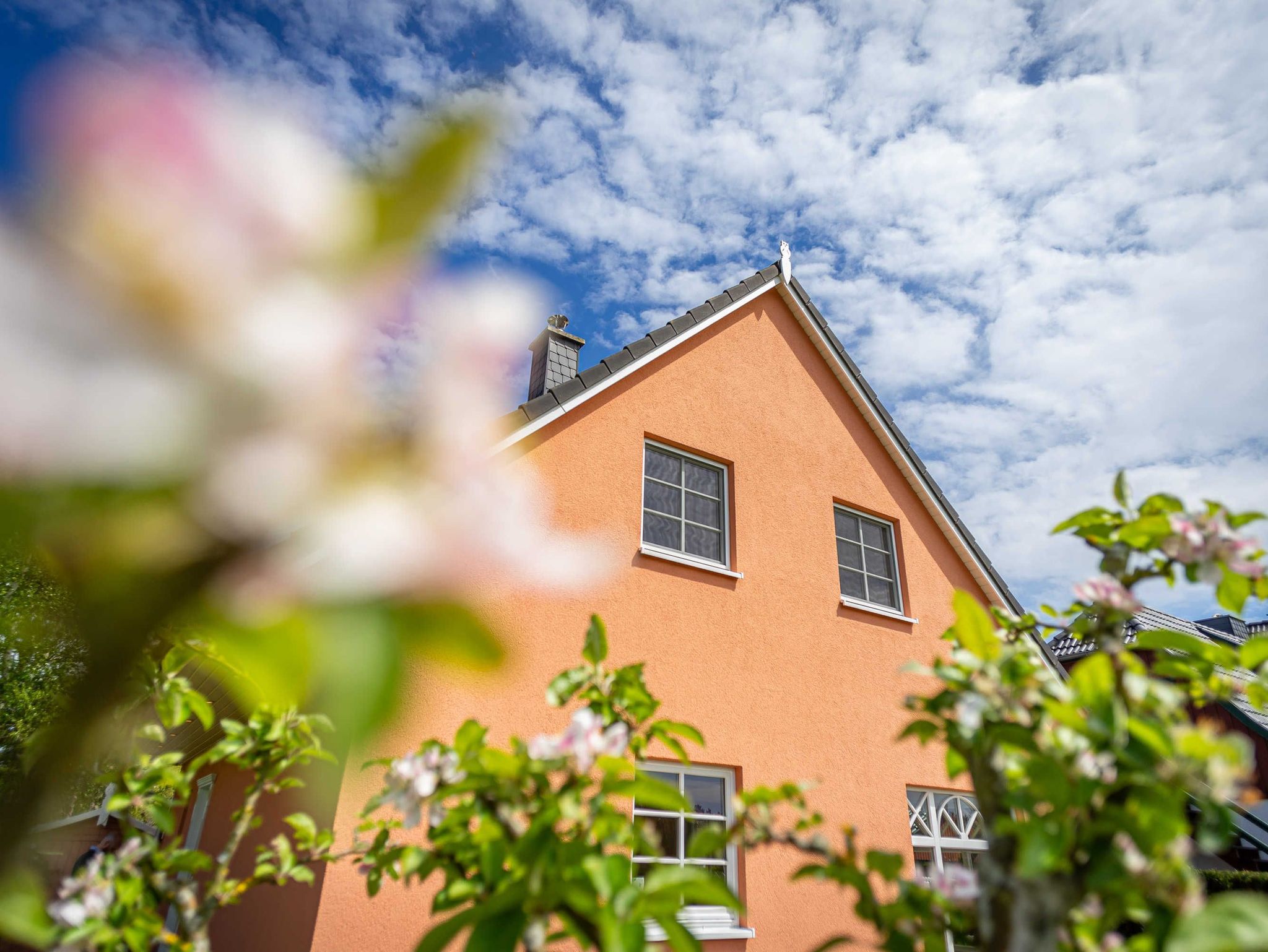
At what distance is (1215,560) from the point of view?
165cm

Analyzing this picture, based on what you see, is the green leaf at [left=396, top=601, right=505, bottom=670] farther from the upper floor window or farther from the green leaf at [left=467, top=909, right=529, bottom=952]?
the upper floor window

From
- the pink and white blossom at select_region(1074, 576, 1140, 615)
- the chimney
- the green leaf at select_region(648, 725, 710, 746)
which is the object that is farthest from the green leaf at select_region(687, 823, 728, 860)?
the chimney

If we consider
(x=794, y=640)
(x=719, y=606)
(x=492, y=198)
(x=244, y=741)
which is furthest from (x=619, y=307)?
(x=794, y=640)

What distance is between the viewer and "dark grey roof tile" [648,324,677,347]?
6.91 metres

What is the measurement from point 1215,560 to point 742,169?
4.55ft

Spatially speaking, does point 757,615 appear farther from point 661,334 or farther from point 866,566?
point 661,334

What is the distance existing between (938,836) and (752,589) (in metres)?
2.83

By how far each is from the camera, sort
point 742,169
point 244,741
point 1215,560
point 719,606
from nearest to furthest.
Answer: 1. point 1215,560
2. point 742,169
3. point 244,741
4. point 719,606

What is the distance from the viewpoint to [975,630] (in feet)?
5.40

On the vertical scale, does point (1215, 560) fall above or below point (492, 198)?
above

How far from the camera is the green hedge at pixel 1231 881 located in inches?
381

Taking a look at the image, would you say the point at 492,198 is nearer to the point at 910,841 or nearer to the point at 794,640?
the point at 794,640

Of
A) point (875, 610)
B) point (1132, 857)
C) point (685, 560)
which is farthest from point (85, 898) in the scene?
point (875, 610)

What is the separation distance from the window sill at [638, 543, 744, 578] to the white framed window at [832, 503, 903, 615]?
61.9 inches
